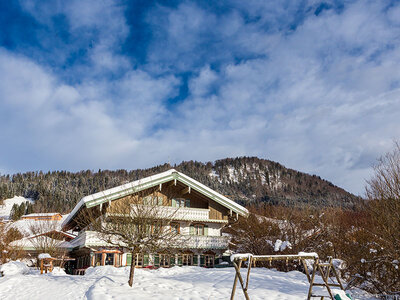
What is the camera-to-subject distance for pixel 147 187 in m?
26.4

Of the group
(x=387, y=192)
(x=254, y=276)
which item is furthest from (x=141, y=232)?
(x=387, y=192)

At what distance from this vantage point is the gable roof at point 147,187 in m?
24.1

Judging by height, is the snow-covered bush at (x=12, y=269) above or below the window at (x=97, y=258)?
below

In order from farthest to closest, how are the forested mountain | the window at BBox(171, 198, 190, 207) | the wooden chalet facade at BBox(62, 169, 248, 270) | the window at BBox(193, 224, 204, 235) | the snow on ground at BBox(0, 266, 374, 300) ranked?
the forested mountain
the window at BBox(171, 198, 190, 207)
the window at BBox(193, 224, 204, 235)
the wooden chalet facade at BBox(62, 169, 248, 270)
the snow on ground at BBox(0, 266, 374, 300)

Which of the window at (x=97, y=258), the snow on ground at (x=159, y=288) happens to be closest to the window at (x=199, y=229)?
the window at (x=97, y=258)

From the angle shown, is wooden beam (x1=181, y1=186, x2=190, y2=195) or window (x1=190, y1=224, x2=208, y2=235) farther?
window (x1=190, y1=224, x2=208, y2=235)

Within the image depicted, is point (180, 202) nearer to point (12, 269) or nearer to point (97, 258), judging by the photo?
point (97, 258)

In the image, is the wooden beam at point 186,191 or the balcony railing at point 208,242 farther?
the wooden beam at point 186,191

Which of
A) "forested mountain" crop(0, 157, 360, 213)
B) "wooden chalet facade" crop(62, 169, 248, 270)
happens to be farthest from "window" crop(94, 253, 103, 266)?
"forested mountain" crop(0, 157, 360, 213)

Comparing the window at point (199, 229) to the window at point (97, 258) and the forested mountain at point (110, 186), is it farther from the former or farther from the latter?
the forested mountain at point (110, 186)

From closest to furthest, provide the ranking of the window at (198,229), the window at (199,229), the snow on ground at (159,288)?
1. the snow on ground at (159,288)
2. the window at (199,229)
3. the window at (198,229)

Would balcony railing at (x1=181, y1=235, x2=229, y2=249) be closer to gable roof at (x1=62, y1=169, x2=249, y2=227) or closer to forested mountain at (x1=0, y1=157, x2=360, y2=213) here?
gable roof at (x1=62, y1=169, x2=249, y2=227)

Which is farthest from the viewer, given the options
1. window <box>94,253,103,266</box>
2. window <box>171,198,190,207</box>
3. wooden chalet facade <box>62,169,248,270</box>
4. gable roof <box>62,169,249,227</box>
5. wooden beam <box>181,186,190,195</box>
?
window <box>171,198,190,207</box>

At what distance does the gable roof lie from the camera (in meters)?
24.1
